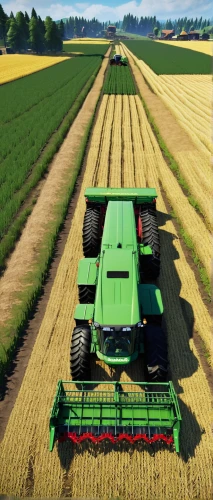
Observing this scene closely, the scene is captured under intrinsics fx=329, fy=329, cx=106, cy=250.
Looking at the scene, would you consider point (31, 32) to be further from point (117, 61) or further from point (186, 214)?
point (186, 214)

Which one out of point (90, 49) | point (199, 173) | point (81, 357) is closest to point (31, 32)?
point (90, 49)

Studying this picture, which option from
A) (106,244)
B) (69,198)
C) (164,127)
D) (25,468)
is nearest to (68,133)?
(164,127)

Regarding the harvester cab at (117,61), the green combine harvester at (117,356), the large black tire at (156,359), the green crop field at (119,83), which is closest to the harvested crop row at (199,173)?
the green combine harvester at (117,356)

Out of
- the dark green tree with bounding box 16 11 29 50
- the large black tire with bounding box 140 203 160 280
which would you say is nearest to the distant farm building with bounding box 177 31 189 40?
the dark green tree with bounding box 16 11 29 50

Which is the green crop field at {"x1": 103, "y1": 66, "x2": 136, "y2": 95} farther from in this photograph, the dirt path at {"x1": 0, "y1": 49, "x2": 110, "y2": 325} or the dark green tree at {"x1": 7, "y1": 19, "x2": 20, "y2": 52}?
the dark green tree at {"x1": 7, "y1": 19, "x2": 20, "y2": 52}

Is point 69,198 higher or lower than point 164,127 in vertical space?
lower

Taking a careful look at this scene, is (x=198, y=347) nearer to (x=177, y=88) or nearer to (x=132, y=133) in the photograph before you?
(x=132, y=133)
